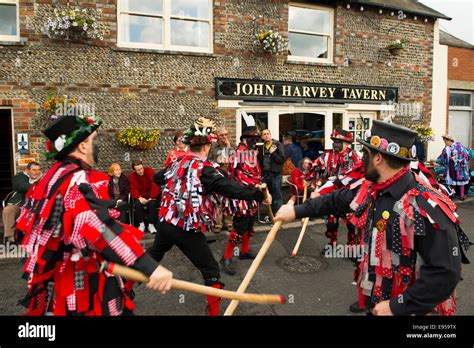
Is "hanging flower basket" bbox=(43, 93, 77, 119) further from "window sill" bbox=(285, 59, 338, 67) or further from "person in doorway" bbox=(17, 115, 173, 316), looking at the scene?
"window sill" bbox=(285, 59, 338, 67)

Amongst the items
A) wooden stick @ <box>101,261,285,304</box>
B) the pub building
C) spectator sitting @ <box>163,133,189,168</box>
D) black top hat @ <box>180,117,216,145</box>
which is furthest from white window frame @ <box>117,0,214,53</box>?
wooden stick @ <box>101,261,285,304</box>

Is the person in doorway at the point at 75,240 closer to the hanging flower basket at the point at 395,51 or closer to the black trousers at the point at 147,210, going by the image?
the black trousers at the point at 147,210

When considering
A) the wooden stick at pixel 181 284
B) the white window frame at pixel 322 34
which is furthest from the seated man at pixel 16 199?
the white window frame at pixel 322 34

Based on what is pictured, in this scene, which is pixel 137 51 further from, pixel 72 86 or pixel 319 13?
pixel 319 13

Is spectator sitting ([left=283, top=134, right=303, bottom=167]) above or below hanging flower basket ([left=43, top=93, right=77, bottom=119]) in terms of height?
below

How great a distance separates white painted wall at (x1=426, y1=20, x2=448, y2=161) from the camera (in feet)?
39.6

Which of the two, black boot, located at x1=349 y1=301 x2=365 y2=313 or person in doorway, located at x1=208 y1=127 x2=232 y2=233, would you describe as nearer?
black boot, located at x1=349 y1=301 x2=365 y2=313

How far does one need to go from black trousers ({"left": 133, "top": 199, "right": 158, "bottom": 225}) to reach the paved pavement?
143 cm

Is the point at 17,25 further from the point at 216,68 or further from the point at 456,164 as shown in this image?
the point at 456,164

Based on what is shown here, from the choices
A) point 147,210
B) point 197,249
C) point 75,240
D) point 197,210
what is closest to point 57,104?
point 147,210

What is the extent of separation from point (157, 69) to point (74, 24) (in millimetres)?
1871

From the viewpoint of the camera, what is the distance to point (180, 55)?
852 centimetres

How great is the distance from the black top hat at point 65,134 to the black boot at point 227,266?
10.7 feet
